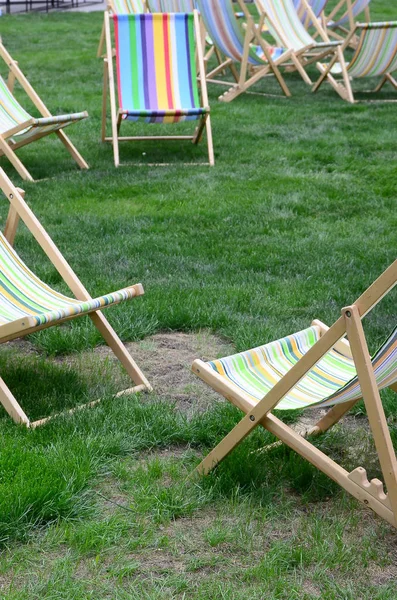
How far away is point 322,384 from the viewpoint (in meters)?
2.80

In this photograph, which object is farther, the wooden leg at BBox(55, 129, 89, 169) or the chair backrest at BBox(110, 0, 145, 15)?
the chair backrest at BBox(110, 0, 145, 15)

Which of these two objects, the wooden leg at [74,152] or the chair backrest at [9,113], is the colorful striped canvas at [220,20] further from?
the chair backrest at [9,113]

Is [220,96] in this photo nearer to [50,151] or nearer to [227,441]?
[50,151]

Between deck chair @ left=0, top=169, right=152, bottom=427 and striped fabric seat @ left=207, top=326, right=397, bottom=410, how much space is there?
0.62 m

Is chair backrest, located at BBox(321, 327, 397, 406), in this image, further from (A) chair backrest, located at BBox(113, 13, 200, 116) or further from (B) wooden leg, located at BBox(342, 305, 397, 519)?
(A) chair backrest, located at BBox(113, 13, 200, 116)

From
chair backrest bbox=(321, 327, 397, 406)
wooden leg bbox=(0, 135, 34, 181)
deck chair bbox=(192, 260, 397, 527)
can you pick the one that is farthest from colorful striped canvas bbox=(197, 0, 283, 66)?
chair backrest bbox=(321, 327, 397, 406)

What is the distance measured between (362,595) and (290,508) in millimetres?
432

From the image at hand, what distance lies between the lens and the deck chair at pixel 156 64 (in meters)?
7.20

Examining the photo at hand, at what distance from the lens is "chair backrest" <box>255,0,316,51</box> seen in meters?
9.58

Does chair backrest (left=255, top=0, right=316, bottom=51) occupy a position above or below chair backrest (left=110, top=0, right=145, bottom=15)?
below

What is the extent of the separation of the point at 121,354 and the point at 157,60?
178 inches

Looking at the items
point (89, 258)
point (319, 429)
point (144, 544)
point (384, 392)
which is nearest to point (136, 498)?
point (144, 544)

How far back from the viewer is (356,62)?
9352 millimetres

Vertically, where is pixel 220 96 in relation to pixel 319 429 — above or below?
below
